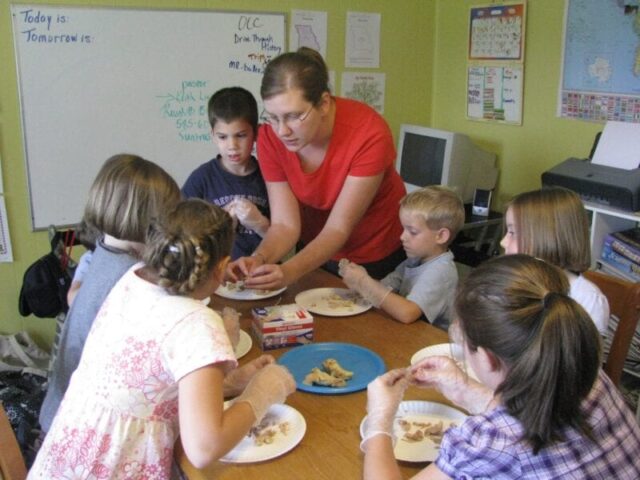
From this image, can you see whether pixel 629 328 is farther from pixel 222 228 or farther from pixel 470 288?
pixel 222 228

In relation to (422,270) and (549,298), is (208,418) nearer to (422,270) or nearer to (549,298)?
(549,298)

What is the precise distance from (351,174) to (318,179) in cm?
12

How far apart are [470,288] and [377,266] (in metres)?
1.08

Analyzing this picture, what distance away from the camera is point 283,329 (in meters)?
1.58

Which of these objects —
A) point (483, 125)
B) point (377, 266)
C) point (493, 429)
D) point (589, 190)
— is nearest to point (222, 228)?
point (493, 429)

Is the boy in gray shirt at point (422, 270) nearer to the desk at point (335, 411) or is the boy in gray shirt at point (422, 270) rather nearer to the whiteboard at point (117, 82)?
the desk at point (335, 411)

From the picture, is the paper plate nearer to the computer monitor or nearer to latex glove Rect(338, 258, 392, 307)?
latex glove Rect(338, 258, 392, 307)

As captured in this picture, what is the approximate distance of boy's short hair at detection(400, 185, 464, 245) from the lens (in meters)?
1.94

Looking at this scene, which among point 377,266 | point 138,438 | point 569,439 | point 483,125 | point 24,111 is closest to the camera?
point 569,439

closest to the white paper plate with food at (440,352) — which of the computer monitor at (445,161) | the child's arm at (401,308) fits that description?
the child's arm at (401,308)

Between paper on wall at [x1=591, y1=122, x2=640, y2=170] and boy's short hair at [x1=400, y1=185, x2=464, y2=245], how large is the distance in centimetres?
111

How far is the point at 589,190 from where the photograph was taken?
2699 millimetres

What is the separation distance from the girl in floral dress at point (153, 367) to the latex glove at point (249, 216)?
0.86 metres

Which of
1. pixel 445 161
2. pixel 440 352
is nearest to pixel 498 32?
pixel 445 161
